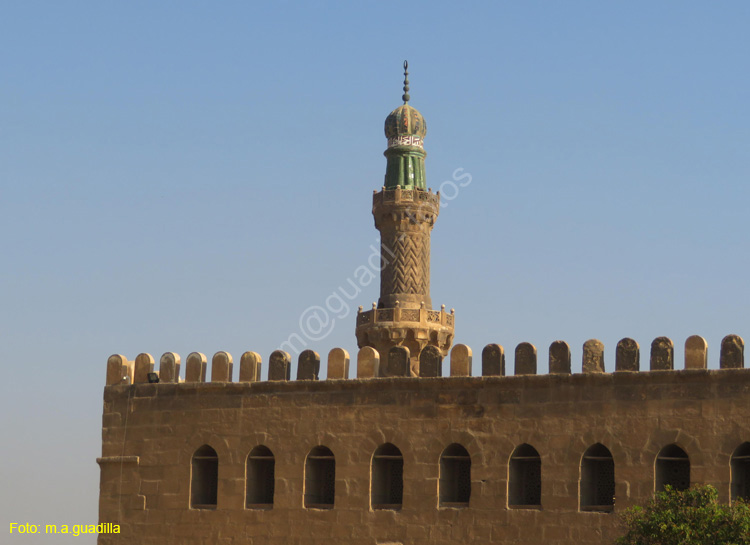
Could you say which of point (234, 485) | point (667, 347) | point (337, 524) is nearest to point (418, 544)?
point (337, 524)

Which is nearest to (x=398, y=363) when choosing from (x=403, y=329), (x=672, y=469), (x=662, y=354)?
(x=662, y=354)

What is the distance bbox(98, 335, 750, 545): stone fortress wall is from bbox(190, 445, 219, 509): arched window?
0.03 metres

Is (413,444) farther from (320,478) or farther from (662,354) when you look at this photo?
(662,354)

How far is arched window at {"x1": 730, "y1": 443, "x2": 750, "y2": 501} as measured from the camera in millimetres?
16375

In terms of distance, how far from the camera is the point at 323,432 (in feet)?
60.8

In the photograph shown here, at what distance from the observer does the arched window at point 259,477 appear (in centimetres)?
1892

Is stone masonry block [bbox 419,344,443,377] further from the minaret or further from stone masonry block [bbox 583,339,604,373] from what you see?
the minaret

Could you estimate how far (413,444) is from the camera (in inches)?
710

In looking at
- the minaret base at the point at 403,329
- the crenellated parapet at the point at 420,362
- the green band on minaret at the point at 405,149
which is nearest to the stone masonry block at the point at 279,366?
the crenellated parapet at the point at 420,362

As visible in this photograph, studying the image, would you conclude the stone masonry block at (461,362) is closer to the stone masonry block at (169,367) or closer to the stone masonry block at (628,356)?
the stone masonry block at (628,356)

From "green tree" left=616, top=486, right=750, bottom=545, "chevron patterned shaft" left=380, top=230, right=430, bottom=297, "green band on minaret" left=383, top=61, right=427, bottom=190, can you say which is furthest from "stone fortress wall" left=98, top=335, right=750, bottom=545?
"green band on minaret" left=383, top=61, right=427, bottom=190

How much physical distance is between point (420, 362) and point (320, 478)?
2.23m

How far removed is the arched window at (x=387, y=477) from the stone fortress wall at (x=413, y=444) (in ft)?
0.07

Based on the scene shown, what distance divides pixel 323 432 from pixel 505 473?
2.68 meters
